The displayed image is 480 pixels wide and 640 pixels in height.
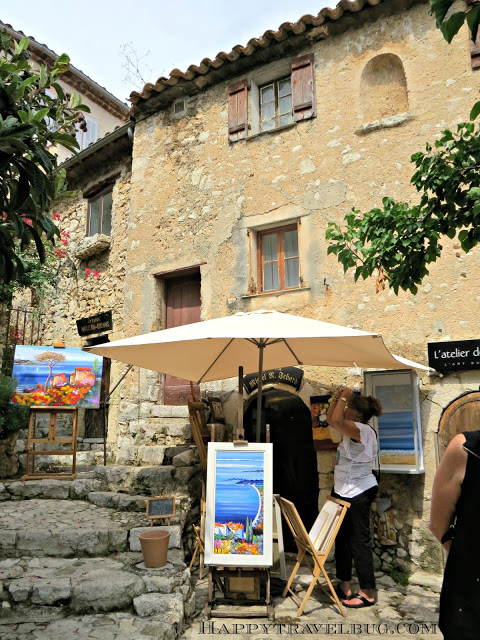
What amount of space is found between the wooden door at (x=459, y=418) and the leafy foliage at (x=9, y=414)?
4.94 meters

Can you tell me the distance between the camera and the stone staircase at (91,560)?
3379mm

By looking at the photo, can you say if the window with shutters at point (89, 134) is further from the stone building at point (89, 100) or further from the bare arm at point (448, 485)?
the bare arm at point (448, 485)

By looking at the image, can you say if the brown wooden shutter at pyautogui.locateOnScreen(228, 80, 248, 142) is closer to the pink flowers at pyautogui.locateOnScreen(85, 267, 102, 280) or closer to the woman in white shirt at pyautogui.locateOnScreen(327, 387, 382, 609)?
the pink flowers at pyautogui.locateOnScreen(85, 267, 102, 280)

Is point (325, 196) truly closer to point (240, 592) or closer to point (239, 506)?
point (239, 506)

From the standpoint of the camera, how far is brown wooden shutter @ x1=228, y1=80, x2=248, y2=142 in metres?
7.18

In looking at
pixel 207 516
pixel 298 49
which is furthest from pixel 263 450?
pixel 298 49

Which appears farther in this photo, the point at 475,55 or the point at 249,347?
the point at 475,55

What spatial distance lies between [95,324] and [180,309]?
1.83m

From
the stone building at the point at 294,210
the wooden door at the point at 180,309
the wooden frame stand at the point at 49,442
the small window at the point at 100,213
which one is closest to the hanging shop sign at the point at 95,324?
the stone building at the point at 294,210

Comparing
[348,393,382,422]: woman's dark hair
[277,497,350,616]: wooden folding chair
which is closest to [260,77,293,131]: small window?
[348,393,382,422]: woman's dark hair

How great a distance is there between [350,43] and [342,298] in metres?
3.42

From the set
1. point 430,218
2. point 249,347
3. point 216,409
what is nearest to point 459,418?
point 249,347

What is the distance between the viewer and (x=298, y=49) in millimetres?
6914

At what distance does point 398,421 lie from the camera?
5.28 metres
